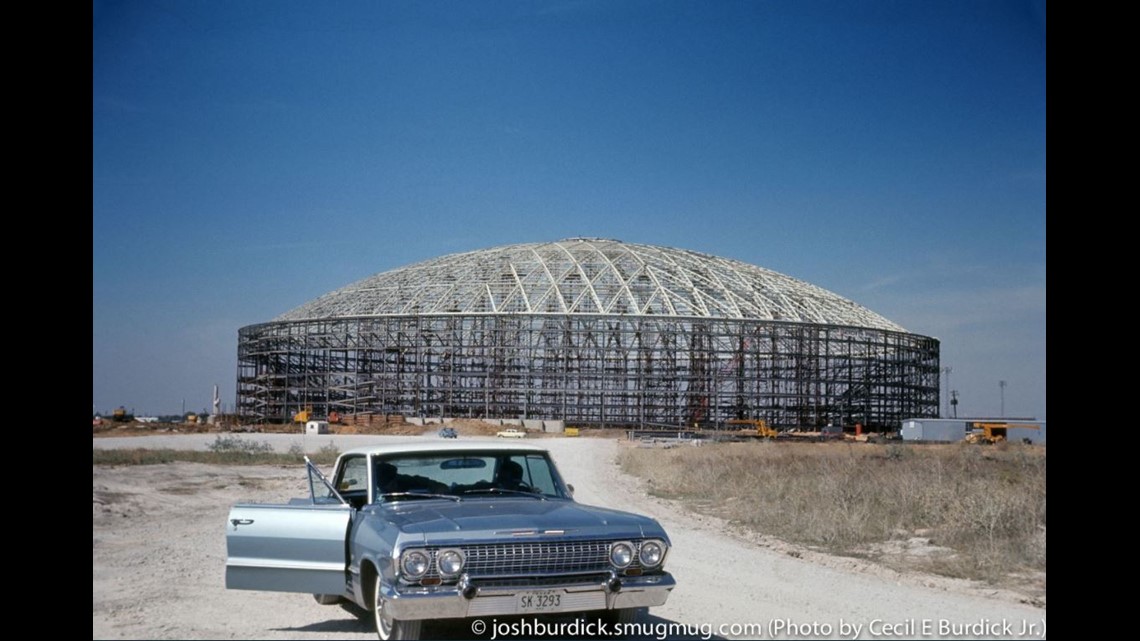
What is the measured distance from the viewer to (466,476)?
8.20m

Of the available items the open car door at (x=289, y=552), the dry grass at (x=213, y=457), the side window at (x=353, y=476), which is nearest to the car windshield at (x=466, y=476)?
the side window at (x=353, y=476)

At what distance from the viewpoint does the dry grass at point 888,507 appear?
11570mm

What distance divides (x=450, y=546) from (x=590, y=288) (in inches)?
2048

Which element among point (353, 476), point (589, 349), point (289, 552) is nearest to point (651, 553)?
point (289, 552)

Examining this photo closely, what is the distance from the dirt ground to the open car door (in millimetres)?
337

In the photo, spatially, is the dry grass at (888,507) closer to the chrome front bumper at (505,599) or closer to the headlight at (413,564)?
the chrome front bumper at (505,599)

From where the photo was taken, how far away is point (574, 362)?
57.8 meters

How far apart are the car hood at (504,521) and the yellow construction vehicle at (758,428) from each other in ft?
153

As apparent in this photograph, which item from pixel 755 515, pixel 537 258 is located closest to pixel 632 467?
pixel 755 515

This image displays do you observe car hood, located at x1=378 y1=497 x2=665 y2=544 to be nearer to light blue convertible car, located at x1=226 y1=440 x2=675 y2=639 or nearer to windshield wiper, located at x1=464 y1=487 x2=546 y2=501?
light blue convertible car, located at x1=226 y1=440 x2=675 y2=639

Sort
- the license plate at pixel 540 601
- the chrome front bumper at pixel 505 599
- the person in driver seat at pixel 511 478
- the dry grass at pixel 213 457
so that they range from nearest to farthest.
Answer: the chrome front bumper at pixel 505 599 < the license plate at pixel 540 601 < the person in driver seat at pixel 511 478 < the dry grass at pixel 213 457

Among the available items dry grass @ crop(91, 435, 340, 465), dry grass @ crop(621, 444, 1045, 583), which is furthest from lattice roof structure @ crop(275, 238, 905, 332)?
dry grass @ crop(621, 444, 1045, 583)
